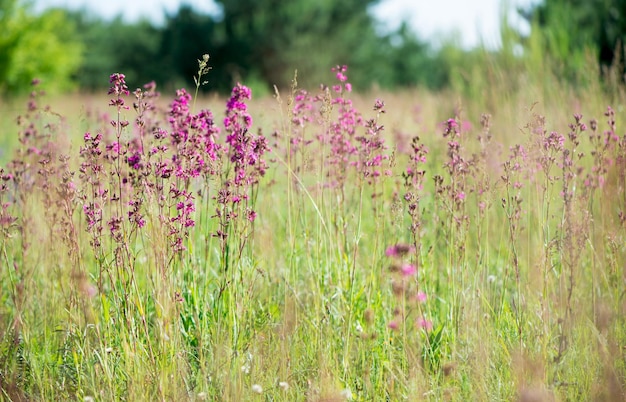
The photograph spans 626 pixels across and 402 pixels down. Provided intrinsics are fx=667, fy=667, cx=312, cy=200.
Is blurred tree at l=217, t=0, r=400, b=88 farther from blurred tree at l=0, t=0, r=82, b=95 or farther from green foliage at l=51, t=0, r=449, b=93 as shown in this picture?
blurred tree at l=0, t=0, r=82, b=95

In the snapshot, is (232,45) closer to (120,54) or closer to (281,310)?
(120,54)

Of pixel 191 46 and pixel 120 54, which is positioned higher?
pixel 120 54

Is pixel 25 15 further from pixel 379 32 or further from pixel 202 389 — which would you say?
pixel 202 389

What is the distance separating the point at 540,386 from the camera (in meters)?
1.87

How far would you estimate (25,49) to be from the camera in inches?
750

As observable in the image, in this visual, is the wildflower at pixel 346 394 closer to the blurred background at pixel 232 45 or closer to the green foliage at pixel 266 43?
the blurred background at pixel 232 45

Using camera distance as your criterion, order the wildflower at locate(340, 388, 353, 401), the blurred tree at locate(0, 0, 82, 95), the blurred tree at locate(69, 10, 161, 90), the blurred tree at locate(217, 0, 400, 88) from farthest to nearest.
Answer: the blurred tree at locate(69, 10, 161, 90), the blurred tree at locate(217, 0, 400, 88), the blurred tree at locate(0, 0, 82, 95), the wildflower at locate(340, 388, 353, 401)

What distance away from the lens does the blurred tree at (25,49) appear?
18.4 m

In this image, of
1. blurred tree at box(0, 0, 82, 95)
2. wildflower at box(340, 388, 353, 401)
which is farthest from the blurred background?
wildflower at box(340, 388, 353, 401)

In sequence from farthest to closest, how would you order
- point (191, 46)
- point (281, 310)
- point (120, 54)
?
1. point (120, 54)
2. point (191, 46)
3. point (281, 310)

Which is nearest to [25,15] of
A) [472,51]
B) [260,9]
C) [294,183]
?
[260,9]

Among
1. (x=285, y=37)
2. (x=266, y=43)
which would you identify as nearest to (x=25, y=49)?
(x=266, y=43)

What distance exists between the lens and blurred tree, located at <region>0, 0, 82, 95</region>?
18406 millimetres

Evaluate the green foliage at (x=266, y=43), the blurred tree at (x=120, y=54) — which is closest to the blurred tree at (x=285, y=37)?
the green foliage at (x=266, y=43)
